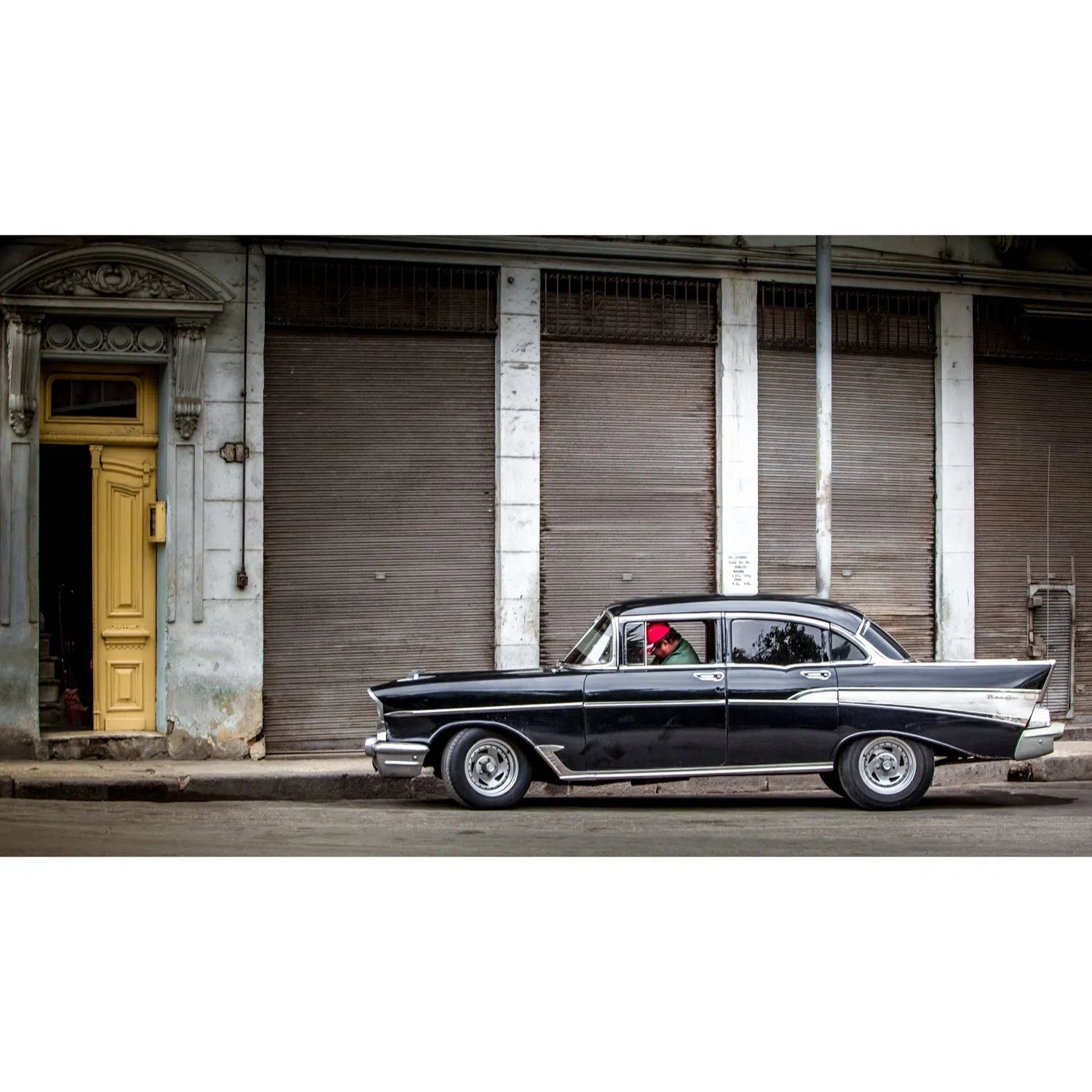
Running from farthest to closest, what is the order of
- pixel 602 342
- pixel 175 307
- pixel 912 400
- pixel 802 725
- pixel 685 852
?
pixel 912 400 → pixel 602 342 → pixel 175 307 → pixel 802 725 → pixel 685 852

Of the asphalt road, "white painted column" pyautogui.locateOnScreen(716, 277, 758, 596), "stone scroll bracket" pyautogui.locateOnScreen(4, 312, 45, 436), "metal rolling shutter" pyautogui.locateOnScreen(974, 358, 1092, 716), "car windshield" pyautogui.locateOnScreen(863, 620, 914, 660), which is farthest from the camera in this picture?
"metal rolling shutter" pyautogui.locateOnScreen(974, 358, 1092, 716)

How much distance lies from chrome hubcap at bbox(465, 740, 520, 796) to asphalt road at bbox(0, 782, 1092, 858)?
25 cm

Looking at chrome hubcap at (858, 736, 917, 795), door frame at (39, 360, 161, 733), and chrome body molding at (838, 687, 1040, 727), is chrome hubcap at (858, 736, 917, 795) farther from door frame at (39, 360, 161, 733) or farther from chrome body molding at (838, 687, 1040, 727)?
door frame at (39, 360, 161, 733)

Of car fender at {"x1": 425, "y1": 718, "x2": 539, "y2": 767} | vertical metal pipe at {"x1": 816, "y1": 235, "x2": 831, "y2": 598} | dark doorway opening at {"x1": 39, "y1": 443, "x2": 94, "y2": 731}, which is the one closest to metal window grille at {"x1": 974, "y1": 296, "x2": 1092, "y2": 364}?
vertical metal pipe at {"x1": 816, "y1": 235, "x2": 831, "y2": 598}

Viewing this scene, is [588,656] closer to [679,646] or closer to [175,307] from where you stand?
[679,646]

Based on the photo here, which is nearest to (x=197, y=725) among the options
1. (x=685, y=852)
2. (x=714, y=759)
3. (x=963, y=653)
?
(x=714, y=759)

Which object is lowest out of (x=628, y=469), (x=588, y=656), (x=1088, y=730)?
(x=1088, y=730)

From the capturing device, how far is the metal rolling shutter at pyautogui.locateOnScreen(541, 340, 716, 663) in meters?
14.4

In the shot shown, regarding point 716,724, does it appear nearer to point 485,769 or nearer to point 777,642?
point 777,642

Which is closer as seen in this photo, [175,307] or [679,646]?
[679,646]

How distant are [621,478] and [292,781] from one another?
16.0 ft

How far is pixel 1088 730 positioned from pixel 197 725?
392 inches

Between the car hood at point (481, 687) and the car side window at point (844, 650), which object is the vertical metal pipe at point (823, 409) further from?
the car hood at point (481, 687)

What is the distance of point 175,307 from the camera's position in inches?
514
